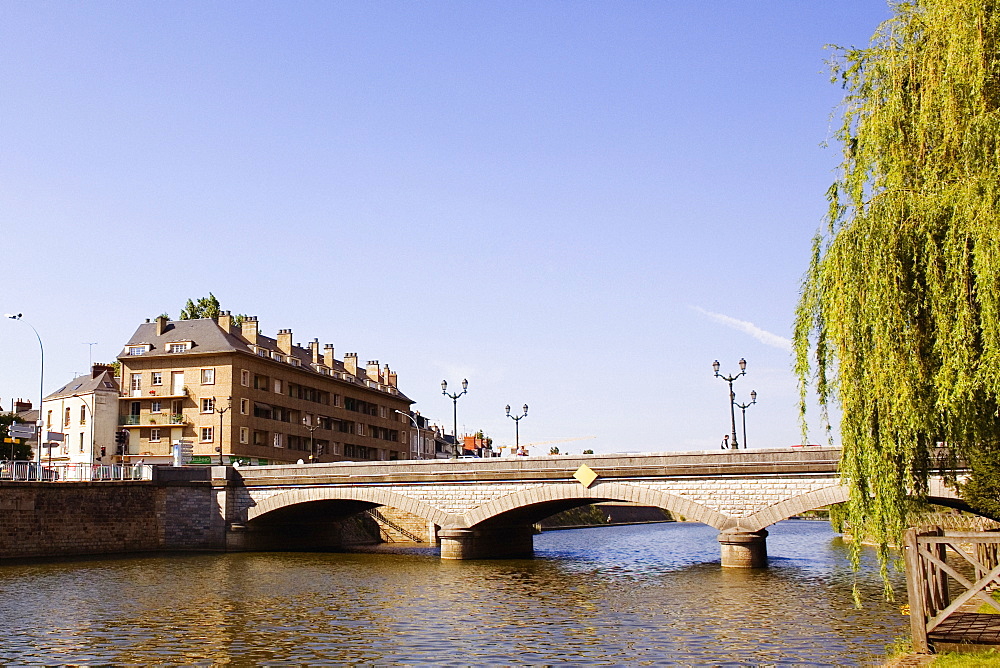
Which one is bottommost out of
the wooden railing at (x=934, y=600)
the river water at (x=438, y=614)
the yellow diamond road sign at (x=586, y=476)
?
the river water at (x=438, y=614)

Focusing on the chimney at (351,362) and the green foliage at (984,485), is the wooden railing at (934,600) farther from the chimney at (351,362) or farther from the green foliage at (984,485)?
the chimney at (351,362)

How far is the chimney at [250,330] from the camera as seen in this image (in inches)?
2997

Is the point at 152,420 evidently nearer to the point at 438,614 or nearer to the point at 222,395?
the point at 222,395

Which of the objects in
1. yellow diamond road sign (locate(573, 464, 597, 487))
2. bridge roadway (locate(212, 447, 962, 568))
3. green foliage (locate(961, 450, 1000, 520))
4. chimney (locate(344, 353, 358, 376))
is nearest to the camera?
green foliage (locate(961, 450, 1000, 520))

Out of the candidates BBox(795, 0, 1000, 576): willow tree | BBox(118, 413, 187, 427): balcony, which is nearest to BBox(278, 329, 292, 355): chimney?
BBox(118, 413, 187, 427): balcony

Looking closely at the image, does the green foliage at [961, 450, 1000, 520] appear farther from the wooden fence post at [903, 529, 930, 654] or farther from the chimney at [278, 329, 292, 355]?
the chimney at [278, 329, 292, 355]

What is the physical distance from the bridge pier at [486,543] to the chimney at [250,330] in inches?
1483

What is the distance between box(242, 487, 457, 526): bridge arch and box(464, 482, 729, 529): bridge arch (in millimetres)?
1855

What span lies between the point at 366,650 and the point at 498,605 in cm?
712

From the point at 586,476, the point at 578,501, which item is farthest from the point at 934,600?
the point at 578,501

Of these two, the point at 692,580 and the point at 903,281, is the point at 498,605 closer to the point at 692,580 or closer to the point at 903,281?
the point at 692,580

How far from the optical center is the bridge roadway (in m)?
32.6

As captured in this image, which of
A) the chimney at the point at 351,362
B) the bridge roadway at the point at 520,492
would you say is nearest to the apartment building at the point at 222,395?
the chimney at the point at 351,362

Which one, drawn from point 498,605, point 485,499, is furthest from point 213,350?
point 498,605
